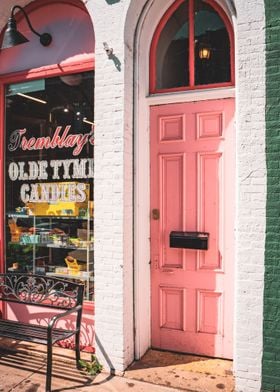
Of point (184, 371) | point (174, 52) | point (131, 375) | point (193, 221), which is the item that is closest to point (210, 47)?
point (174, 52)

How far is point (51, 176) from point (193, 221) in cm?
187

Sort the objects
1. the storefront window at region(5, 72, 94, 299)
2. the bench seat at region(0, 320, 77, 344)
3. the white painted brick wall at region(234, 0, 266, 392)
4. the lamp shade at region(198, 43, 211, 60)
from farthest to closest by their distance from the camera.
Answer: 1. the storefront window at region(5, 72, 94, 299)
2. the lamp shade at region(198, 43, 211, 60)
3. the bench seat at region(0, 320, 77, 344)
4. the white painted brick wall at region(234, 0, 266, 392)

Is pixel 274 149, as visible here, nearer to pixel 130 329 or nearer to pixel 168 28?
pixel 168 28

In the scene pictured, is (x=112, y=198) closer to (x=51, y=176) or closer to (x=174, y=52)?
(x=51, y=176)

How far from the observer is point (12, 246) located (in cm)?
Result: 489

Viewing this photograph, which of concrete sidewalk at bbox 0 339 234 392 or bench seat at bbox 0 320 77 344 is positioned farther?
bench seat at bbox 0 320 77 344

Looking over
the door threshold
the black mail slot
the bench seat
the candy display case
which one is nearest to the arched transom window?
the black mail slot

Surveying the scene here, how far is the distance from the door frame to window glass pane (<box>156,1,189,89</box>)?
0.15 m

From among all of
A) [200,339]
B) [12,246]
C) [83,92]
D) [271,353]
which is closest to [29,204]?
[12,246]

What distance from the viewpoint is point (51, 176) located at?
4.58 m

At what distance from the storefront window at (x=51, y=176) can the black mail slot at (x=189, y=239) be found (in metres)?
1.03

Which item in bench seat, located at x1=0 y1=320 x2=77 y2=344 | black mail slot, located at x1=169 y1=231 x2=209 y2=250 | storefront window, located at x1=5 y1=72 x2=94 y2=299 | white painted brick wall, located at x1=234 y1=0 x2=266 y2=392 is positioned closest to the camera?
white painted brick wall, located at x1=234 y1=0 x2=266 y2=392

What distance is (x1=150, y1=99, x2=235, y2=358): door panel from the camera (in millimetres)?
3879

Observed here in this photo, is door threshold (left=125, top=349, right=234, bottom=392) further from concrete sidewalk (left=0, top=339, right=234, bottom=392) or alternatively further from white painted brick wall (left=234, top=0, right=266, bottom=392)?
white painted brick wall (left=234, top=0, right=266, bottom=392)
